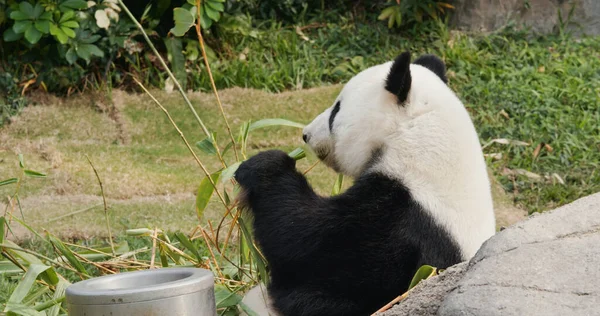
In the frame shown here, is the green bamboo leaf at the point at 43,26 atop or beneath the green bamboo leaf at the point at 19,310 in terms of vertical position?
beneath

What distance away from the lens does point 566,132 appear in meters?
6.44

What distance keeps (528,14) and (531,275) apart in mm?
6613

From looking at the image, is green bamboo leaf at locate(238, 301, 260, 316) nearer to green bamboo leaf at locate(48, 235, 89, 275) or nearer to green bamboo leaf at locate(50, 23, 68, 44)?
green bamboo leaf at locate(48, 235, 89, 275)

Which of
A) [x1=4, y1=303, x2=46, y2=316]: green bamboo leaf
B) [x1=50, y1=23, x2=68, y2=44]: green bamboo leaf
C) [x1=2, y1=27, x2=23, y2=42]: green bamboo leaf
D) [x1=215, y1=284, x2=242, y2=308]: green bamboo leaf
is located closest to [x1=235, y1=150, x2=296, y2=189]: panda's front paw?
[x1=215, y1=284, x2=242, y2=308]: green bamboo leaf

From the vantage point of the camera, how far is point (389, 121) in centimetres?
295

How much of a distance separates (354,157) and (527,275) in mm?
1264

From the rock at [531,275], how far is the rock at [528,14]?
5994 millimetres

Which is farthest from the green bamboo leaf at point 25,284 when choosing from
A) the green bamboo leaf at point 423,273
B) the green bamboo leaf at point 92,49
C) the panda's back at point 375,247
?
the green bamboo leaf at point 92,49

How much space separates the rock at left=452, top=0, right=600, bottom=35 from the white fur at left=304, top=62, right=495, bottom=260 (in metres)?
5.10

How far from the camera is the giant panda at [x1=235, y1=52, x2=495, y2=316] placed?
2.74 meters

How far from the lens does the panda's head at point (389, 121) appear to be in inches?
113

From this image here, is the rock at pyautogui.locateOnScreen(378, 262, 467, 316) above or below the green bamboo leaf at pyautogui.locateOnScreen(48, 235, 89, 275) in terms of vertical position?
above

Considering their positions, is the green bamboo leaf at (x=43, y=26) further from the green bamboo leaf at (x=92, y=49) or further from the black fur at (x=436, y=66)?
the black fur at (x=436, y=66)

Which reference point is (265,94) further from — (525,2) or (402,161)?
(402,161)
